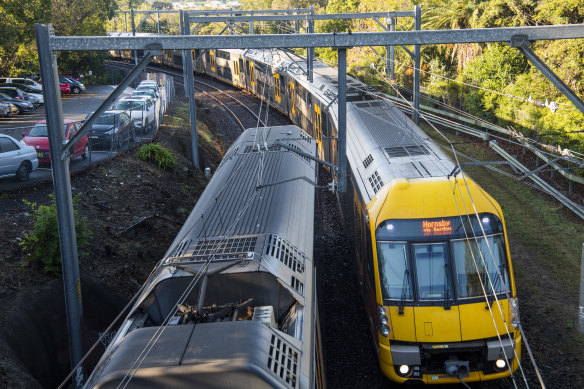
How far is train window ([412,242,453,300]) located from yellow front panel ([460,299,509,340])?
34 cm

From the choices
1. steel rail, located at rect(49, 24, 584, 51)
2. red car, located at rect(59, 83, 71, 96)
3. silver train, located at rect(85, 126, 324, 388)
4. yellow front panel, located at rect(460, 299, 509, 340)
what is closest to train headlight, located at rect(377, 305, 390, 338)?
yellow front panel, located at rect(460, 299, 509, 340)

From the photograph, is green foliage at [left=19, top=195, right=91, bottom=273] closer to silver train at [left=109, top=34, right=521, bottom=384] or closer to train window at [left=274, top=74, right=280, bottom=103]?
silver train at [left=109, top=34, right=521, bottom=384]

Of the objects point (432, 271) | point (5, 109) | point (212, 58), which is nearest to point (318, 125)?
point (432, 271)

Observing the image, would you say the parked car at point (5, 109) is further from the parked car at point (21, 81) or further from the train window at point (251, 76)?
the train window at point (251, 76)

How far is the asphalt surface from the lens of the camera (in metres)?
15.6

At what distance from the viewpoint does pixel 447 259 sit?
9219 mm

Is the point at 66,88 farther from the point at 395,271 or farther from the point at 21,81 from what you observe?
the point at 395,271

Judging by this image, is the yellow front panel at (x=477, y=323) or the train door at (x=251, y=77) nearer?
the yellow front panel at (x=477, y=323)

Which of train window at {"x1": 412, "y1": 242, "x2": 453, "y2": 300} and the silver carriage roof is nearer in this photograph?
train window at {"x1": 412, "y1": 242, "x2": 453, "y2": 300}

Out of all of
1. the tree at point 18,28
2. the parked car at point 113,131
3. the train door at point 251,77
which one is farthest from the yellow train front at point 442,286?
the train door at point 251,77

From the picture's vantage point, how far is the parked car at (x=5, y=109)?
1196 inches

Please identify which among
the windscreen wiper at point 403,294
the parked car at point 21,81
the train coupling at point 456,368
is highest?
the parked car at point 21,81

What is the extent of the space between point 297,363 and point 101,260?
7837 millimetres

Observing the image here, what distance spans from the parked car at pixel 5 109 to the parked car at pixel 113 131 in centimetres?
1170
